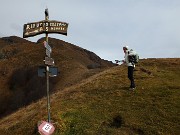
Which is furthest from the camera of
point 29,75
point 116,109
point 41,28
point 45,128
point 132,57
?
point 29,75

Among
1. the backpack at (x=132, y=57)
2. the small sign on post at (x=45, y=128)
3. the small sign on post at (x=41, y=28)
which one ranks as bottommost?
the small sign on post at (x=45, y=128)

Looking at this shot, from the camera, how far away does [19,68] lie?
6650 centimetres

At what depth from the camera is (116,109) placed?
25562 mm

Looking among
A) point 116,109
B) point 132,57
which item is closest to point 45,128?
point 116,109

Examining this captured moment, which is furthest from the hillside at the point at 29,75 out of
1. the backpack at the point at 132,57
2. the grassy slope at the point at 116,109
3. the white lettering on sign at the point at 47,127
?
the white lettering on sign at the point at 47,127

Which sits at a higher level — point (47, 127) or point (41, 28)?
point (41, 28)

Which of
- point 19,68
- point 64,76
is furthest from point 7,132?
point 19,68

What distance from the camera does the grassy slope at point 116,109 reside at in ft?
76.5

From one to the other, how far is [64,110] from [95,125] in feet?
10.5

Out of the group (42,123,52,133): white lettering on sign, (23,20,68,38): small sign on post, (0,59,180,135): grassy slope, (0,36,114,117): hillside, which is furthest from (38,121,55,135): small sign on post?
(0,36,114,117): hillside

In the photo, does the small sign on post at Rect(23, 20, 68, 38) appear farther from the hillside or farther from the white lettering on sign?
the hillside

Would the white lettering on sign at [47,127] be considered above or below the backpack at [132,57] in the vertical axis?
below

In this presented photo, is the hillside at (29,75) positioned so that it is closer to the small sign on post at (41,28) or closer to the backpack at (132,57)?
the backpack at (132,57)

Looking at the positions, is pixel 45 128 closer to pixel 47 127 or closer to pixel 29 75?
pixel 47 127
